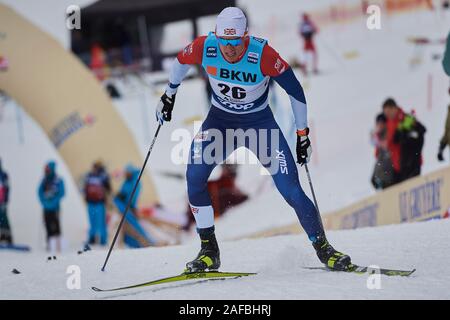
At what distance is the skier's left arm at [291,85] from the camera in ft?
17.2

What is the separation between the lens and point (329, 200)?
10875mm

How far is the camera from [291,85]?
5.31m

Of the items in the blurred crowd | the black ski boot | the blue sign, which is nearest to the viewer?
the black ski boot

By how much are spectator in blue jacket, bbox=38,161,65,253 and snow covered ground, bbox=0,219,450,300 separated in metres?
3.67

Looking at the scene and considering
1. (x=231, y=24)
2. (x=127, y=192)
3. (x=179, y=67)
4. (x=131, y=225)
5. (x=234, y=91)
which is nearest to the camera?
(x=231, y=24)

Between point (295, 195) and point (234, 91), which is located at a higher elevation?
point (234, 91)

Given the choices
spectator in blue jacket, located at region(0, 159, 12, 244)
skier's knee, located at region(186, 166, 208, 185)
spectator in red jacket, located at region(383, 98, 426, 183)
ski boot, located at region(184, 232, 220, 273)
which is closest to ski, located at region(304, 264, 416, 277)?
ski boot, located at region(184, 232, 220, 273)

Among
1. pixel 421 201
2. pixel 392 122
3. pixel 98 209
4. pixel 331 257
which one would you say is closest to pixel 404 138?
pixel 392 122

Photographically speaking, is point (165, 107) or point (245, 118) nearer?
point (245, 118)

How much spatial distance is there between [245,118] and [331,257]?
1.06 meters

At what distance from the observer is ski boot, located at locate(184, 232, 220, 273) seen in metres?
5.52

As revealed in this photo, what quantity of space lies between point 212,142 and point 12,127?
1144 cm

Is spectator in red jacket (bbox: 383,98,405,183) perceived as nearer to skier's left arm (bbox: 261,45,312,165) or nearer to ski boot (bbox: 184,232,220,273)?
skier's left arm (bbox: 261,45,312,165)

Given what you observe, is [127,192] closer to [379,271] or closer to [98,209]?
[98,209]
